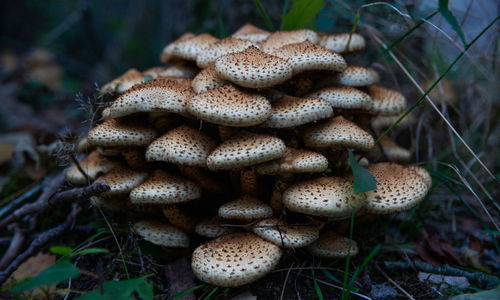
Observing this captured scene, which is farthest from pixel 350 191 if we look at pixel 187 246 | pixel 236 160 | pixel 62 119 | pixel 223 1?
pixel 62 119

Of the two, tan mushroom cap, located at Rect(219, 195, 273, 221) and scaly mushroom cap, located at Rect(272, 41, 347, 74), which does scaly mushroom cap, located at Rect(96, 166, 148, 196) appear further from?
scaly mushroom cap, located at Rect(272, 41, 347, 74)

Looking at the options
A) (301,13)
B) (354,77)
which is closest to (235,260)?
(354,77)

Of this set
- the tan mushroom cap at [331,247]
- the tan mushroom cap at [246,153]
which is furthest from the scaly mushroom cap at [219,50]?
the tan mushroom cap at [331,247]

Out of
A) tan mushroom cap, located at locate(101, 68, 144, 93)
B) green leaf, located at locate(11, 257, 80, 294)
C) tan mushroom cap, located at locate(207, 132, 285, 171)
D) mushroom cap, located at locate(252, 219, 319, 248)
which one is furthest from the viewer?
tan mushroom cap, located at locate(101, 68, 144, 93)

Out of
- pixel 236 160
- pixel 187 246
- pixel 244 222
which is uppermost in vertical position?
pixel 236 160

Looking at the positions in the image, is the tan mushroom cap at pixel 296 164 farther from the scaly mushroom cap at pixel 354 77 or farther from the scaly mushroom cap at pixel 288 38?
the scaly mushroom cap at pixel 288 38

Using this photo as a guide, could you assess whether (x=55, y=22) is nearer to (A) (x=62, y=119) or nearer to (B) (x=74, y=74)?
(B) (x=74, y=74)

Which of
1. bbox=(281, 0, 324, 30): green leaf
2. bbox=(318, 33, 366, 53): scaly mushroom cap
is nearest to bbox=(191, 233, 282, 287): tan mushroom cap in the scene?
bbox=(318, 33, 366, 53): scaly mushroom cap
